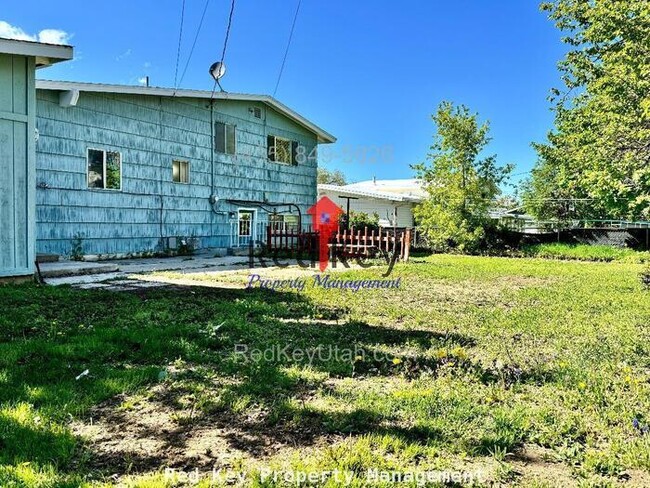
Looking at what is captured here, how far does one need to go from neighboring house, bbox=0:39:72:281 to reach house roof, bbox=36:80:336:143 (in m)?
3.45

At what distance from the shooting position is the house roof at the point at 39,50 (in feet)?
20.4

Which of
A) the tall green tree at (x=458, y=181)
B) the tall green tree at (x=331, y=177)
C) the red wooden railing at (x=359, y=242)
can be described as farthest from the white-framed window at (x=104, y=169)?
the tall green tree at (x=331, y=177)

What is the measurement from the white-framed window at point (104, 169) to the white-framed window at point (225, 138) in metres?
3.54

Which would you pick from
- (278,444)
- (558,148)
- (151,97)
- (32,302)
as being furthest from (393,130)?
(278,444)

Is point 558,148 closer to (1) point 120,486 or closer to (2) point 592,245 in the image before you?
(2) point 592,245

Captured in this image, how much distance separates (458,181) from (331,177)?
42.1 meters

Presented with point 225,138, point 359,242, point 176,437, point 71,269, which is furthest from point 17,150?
point 225,138

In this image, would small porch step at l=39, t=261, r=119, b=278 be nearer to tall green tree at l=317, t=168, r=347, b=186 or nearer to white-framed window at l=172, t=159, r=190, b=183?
white-framed window at l=172, t=159, r=190, b=183

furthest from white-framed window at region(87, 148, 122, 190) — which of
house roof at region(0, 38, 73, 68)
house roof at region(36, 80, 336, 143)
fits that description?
house roof at region(0, 38, 73, 68)

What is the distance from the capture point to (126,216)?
11.9 m

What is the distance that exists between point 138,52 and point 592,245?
17563 millimetres

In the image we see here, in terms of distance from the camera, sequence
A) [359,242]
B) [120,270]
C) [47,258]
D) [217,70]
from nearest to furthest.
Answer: [120,270]
[47,258]
[359,242]
[217,70]

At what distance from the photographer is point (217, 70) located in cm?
1365

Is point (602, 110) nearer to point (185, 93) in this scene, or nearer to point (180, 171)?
point (185, 93)
